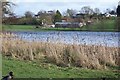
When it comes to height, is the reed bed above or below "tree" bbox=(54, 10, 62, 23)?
below

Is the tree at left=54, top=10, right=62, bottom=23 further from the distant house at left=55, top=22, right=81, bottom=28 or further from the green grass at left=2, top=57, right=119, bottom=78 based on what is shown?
the green grass at left=2, top=57, right=119, bottom=78

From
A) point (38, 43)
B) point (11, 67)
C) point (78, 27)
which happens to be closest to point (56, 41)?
point (38, 43)

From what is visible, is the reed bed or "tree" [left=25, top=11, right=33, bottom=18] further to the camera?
"tree" [left=25, top=11, right=33, bottom=18]

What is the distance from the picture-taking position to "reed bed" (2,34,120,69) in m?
11.7

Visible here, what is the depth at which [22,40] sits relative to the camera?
48.4ft

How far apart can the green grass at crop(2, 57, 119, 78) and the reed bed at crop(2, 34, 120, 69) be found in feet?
2.08

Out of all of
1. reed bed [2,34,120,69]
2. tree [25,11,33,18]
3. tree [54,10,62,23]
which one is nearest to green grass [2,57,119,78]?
reed bed [2,34,120,69]

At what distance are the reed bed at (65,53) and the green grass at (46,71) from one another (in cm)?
63

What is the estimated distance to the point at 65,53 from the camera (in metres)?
12.4

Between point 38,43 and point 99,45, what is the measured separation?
2521 millimetres

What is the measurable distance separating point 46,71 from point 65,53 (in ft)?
7.00

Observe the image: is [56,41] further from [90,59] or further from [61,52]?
[90,59]

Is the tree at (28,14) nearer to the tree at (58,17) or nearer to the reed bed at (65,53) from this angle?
the tree at (58,17)

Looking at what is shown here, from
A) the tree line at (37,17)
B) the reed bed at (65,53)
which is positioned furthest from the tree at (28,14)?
the reed bed at (65,53)
